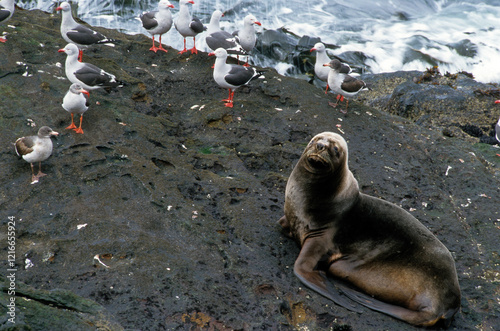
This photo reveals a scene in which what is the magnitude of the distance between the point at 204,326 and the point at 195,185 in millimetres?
2073

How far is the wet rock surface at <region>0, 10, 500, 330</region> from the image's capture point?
3.73 m

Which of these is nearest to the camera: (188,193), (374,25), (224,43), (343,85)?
(188,193)

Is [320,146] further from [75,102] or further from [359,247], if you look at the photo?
[75,102]

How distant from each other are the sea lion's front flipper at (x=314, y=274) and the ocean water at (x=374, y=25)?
33.4ft

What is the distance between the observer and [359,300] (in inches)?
168

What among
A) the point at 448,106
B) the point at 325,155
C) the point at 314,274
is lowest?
the point at 448,106

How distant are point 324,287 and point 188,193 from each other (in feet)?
5.90

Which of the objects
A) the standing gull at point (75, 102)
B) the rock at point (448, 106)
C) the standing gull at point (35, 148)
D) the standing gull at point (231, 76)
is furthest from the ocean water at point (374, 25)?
the standing gull at point (35, 148)

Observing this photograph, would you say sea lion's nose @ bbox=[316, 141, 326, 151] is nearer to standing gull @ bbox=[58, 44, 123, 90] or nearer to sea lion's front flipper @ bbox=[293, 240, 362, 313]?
sea lion's front flipper @ bbox=[293, 240, 362, 313]

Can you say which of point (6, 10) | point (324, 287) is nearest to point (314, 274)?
point (324, 287)

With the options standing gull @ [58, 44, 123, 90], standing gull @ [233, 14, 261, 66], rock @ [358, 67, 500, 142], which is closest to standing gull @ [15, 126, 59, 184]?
standing gull @ [58, 44, 123, 90]

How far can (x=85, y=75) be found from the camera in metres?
6.78

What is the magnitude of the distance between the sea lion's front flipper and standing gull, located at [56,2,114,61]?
18.4 feet

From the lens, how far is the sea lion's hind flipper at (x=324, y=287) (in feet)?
13.5
